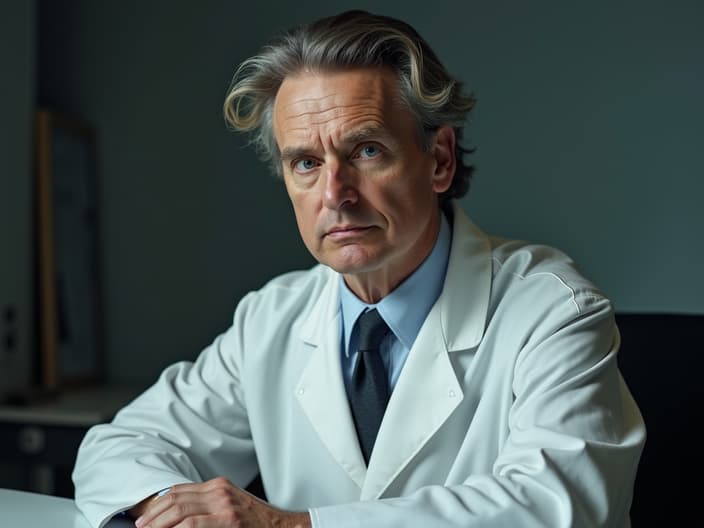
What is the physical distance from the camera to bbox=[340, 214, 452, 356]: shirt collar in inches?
59.5

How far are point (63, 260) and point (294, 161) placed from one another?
1.89 meters

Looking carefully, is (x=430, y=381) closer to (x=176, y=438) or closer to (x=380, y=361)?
(x=380, y=361)

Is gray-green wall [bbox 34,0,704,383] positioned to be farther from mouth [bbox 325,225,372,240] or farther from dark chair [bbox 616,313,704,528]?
dark chair [bbox 616,313,704,528]

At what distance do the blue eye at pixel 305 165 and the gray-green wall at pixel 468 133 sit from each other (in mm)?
837

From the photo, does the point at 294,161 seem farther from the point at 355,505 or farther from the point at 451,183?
the point at 355,505

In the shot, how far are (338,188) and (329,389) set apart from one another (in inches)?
13.7

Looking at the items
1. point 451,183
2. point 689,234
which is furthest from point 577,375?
point 689,234

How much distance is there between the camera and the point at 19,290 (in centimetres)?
300

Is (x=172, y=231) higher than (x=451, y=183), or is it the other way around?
(x=451, y=183)

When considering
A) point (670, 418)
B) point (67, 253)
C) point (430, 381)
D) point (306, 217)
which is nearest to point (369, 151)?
point (306, 217)

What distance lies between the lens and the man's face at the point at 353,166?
1.40 m

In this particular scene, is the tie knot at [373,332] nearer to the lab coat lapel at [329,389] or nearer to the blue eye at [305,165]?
the lab coat lapel at [329,389]

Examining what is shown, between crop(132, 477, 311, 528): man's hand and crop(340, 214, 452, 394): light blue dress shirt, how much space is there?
0.38m

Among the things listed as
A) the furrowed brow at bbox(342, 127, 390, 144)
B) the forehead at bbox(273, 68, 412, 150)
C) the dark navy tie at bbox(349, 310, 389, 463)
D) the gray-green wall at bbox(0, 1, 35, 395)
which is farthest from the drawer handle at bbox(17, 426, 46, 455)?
the furrowed brow at bbox(342, 127, 390, 144)
